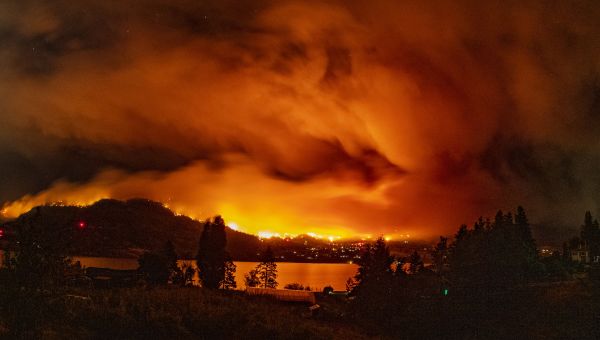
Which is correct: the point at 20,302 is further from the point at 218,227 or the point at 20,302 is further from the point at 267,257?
the point at 267,257

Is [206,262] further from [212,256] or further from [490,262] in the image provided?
[490,262]

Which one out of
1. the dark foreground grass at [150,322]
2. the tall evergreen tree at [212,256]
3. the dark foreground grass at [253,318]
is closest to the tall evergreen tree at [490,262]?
the dark foreground grass at [253,318]

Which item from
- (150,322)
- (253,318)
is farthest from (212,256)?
(150,322)

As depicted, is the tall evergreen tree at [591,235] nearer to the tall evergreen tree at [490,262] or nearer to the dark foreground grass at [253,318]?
the tall evergreen tree at [490,262]

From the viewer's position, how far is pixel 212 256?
73438 millimetres

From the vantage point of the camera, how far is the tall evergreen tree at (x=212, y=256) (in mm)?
72000

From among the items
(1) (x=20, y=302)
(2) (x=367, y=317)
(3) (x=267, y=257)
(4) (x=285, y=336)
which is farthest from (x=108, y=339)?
(3) (x=267, y=257)

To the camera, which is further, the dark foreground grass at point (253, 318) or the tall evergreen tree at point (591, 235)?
the tall evergreen tree at point (591, 235)

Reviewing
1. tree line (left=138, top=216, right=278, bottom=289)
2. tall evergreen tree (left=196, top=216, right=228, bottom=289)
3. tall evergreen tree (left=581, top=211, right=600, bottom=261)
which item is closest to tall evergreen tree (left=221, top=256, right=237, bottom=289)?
tree line (left=138, top=216, right=278, bottom=289)

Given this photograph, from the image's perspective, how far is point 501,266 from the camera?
202 feet

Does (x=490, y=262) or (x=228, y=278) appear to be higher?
(x=490, y=262)

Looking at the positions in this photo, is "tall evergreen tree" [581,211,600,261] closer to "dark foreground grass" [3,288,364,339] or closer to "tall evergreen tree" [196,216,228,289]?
"tall evergreen tree" [196,216,228,289]

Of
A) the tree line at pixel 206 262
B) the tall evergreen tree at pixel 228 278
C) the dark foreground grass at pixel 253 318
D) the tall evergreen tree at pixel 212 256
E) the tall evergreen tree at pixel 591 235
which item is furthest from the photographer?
the tall evergreen tree at pixel 591 235

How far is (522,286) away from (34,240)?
59884 millimetres
